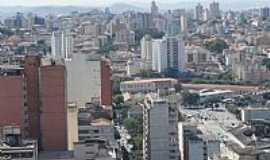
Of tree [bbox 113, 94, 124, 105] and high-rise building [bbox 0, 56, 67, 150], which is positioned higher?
high-rise building [bbox 0, 56, 67, 150]

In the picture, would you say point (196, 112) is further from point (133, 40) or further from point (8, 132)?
point (133, 40)

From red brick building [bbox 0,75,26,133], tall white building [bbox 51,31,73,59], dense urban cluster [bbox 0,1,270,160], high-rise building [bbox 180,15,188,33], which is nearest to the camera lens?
red brick building [bbox 0,75,26,133]

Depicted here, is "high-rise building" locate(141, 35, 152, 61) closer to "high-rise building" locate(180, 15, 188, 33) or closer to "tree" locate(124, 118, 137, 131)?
"high-rise building" locate(180, 15, 188, 33)

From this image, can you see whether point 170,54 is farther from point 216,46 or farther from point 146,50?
point 216,46

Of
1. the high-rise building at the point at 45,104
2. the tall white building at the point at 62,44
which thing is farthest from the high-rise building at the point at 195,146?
the tall white building at the point at 62,44

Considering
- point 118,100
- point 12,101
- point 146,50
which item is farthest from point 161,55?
point 12,101

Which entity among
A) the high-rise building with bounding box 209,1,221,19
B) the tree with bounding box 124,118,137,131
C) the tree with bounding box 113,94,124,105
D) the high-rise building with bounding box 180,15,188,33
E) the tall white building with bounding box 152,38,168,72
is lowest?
the tree with bounding box 124,118,137,131

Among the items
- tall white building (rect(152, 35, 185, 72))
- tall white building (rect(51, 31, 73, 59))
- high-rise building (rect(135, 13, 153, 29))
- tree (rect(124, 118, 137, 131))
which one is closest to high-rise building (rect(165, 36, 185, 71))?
tall white building (rect(152, 35, 185, 72))
